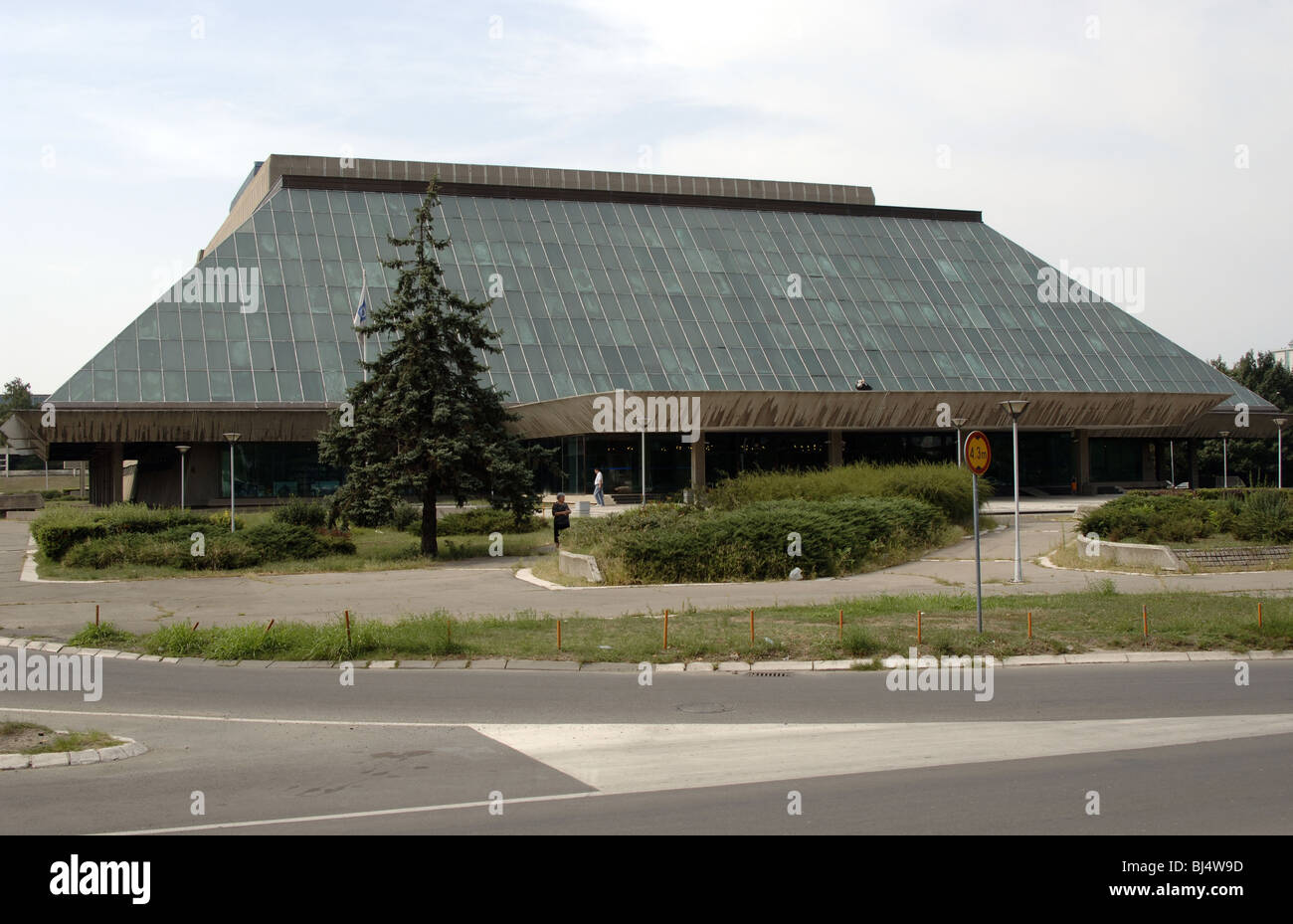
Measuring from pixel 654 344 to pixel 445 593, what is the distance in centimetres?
3004

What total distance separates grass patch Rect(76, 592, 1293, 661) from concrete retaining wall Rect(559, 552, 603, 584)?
542cm

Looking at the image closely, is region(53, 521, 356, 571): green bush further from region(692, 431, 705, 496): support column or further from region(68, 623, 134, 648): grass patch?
region(692, 431, 705, 496): support column

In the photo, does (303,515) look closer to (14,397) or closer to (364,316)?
(364,316)

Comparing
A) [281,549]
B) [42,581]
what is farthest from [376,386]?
[42,581]

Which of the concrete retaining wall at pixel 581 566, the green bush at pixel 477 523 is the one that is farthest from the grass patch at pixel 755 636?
the green bush at pixel 477 523

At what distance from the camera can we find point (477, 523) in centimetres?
3403

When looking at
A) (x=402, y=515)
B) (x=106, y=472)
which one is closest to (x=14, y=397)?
(x=106, y=472)

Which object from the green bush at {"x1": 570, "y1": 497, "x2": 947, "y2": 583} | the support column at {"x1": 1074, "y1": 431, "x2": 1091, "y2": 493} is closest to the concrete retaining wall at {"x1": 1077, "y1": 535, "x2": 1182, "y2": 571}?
the green bush at {"x1": 570, "y1": 497, "x2": 947, "y2": 583}

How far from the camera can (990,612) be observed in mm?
16688

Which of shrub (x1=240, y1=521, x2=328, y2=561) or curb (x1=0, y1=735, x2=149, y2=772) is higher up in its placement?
shrub (x1=240, y1=521, x2=328, y2=561)

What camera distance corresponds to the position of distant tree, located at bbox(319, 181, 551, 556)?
2830 centimetres
